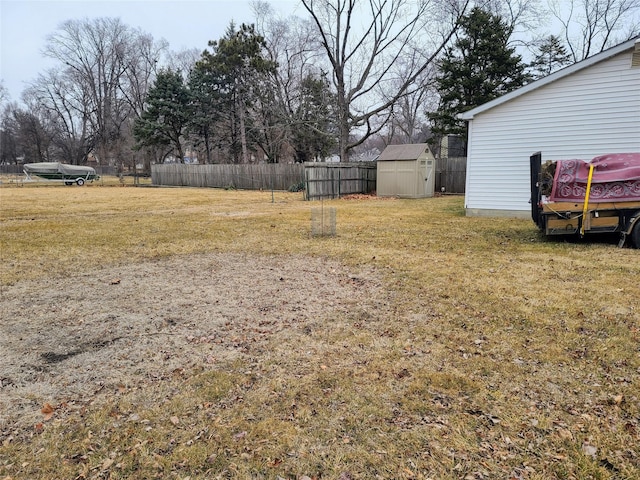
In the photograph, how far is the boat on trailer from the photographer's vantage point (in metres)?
29.5

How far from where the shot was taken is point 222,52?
89.1ft

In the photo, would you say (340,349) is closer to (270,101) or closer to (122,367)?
(122,367)

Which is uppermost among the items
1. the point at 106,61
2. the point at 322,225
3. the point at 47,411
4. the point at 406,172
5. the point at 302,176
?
the point at 106,61

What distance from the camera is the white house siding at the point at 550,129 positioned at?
8359 millimetres

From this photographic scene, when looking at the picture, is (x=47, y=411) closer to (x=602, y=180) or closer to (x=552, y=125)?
(x=602, y=180)

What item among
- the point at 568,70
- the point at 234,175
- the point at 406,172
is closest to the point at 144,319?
the point at 568,70

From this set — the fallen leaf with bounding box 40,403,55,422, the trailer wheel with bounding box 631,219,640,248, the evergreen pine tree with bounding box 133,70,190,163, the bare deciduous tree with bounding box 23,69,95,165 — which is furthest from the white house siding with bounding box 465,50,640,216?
the bare deciduous tree with bounding box 23,69,95,165

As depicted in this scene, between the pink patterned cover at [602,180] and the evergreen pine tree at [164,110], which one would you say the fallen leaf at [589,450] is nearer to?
the pink patterned cover at [602,180]

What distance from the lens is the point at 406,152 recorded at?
17719 mm

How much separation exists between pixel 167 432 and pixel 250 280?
303cm

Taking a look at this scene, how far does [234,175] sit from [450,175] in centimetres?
1413

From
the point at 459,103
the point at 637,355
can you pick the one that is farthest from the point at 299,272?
the point at 459,103

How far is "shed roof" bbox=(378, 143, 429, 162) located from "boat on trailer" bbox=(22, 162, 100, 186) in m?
25.6

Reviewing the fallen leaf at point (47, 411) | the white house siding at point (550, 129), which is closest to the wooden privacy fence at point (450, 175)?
the white house siding at point (550, 129)
